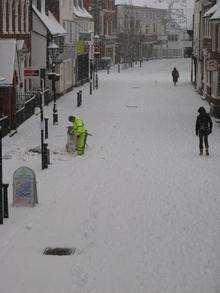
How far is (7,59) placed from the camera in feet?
98.6

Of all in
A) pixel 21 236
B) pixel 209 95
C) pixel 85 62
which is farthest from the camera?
pixel 85 62

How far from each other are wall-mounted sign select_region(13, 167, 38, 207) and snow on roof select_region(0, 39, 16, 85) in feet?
41.8

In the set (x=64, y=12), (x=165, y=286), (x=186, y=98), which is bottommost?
(x=165, y=286)

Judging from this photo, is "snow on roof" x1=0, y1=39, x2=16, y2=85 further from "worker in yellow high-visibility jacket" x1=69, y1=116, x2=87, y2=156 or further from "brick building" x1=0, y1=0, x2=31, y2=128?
"worker in yellow high-visibility jacket" x1=69, y1=116, x2=87, y2=156

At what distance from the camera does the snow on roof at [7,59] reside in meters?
29.2

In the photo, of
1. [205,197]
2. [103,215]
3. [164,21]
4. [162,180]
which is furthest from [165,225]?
[164,21]

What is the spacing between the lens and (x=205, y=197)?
58.5 ft

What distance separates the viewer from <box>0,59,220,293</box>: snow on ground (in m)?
12.0

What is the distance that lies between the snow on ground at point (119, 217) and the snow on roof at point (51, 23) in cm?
1304

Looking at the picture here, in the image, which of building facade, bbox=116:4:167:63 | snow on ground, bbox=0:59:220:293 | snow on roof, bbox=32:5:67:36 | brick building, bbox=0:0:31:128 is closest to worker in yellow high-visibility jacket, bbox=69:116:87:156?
snow on ground, bbox=0:59:220:293

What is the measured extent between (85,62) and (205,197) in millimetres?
46066

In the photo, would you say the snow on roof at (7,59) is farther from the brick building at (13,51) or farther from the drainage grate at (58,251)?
the drainage grate at (58,251)

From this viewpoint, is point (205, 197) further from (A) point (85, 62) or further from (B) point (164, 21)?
(B) point (164, 21)

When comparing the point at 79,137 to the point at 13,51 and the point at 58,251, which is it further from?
the point at 58,251
